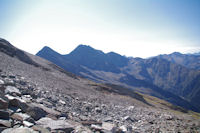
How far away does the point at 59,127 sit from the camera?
9625mm

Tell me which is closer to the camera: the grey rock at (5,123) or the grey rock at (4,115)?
the grey rock at (5,123)

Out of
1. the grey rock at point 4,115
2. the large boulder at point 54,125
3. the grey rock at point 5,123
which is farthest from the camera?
the large boulder at point 54,125

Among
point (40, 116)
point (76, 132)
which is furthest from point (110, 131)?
point (40, 116)

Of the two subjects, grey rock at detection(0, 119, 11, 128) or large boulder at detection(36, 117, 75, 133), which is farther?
large boulder at detection(36, 117, 75, 133)

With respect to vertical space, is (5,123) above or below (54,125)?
above

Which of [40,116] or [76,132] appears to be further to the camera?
[40,116]

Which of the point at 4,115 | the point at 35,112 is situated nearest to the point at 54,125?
the point at 35,112

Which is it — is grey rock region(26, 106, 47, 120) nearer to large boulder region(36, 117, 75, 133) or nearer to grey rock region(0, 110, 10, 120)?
large boulder region(36, 117, 75, 133)

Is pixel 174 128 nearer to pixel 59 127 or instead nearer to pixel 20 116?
pixel 59 127

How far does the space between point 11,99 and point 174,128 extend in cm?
1632

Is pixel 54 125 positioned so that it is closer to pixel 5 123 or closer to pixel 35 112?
pixel 35 112

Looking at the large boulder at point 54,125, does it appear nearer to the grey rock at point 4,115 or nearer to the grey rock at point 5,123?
the grey rock at point 4,115

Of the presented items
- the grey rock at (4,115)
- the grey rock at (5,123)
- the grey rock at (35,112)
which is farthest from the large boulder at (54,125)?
the grey rock at (5,123)

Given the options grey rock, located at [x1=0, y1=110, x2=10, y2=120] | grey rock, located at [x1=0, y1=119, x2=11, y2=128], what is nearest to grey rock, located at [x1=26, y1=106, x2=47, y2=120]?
grey rock, located at [x1=0, y1=110, x2=10, y2=120]
